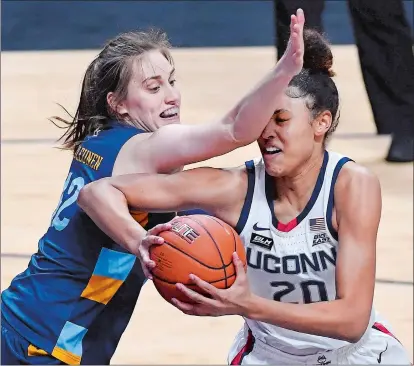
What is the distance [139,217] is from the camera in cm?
327

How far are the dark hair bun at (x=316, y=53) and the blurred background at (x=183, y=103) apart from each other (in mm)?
705

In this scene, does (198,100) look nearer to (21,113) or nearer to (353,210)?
(21,113)

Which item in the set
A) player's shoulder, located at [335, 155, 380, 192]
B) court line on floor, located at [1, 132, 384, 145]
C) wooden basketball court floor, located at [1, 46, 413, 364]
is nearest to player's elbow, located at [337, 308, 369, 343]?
player's shoulder, located at [335, 155, 380, 192]

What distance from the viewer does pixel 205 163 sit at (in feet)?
21.8

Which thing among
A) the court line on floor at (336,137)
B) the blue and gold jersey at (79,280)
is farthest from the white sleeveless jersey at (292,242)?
the court line on floor at (336,137)

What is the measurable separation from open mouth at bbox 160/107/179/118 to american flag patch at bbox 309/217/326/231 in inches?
22.1

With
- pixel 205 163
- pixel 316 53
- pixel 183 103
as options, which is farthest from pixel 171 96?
pixel 183 103

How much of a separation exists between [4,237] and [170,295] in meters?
3.50

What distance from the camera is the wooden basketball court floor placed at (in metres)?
5.01

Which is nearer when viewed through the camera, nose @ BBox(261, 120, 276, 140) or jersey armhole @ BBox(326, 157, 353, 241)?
nose @ BBox(261, 120, 276, 140)

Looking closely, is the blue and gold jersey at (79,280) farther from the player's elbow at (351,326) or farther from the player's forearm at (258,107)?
the player's elbow at (351,326)

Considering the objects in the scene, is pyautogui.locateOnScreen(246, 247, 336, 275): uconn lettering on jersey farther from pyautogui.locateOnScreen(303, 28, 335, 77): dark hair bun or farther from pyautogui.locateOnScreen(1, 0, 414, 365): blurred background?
pyautogui.locateOnScreen(1, 0, 414, 365): blurred background

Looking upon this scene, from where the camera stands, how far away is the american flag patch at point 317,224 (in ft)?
10.2

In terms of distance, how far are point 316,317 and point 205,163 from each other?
12.5 ft
